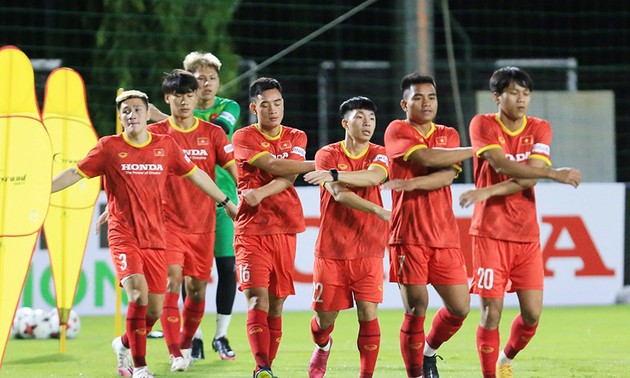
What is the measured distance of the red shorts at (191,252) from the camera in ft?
Answer: 28.3

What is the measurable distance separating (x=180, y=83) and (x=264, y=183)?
1.09 m

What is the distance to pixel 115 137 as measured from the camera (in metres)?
8.01

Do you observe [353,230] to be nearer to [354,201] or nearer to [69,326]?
[354,201]

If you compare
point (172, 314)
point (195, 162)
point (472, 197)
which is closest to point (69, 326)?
point (172, 314)

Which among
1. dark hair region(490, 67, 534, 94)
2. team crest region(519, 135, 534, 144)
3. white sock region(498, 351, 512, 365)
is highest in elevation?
dark hair region(490, 67, 534, 94)

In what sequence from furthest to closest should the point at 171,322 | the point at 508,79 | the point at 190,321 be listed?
1. the point at 190,321
2. the point at 171,322
3. the point at 508,79

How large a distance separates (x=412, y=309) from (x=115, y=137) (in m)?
2.22

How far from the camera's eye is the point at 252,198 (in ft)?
25.0

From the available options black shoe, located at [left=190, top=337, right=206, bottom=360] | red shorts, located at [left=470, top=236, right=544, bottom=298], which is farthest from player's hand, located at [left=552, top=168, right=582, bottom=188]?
black shoe, located at [left=190, top=337, right=206, bottom=360]

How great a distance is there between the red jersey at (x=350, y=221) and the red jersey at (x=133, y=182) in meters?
1.05

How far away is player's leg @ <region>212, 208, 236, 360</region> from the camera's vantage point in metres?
9.34

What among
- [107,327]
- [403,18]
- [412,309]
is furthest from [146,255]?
[403,18]

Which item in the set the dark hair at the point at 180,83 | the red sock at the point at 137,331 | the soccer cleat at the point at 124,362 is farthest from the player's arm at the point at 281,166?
the soccer cleat at the point at 124,362

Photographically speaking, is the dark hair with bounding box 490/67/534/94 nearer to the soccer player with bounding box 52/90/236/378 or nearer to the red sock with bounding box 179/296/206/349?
the soccer player with bounding box 52/90/236/378
